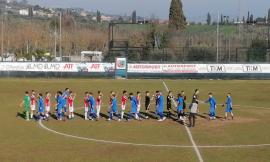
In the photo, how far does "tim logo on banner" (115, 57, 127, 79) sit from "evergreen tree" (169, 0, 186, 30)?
41.5 meters

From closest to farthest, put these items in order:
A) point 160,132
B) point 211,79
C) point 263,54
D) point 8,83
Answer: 1. point 160,132
2. point 8,83
3. point 211,79
4. point 263,54

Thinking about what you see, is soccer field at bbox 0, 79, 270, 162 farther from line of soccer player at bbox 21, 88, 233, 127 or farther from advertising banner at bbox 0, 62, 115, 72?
advertising banner at bbox 0, 62, 115, 72

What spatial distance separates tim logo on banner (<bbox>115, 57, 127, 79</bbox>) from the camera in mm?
63781

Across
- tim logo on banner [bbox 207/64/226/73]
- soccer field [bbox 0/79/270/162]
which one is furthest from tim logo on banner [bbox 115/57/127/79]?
soccer field [bbox 0/79/270/162]

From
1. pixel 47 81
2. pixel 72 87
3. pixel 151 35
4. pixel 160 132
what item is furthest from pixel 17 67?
pixel 160 132

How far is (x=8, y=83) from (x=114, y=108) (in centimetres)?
2845

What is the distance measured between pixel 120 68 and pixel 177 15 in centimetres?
4444

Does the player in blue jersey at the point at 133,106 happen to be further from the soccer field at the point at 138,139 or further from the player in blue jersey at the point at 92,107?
the player in blue jersey at the point at 92,107

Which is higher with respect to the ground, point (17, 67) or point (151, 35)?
point (151, 35)

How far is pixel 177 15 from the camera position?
10575 centimetres

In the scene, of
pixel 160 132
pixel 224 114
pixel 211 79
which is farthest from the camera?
pixel 211 79

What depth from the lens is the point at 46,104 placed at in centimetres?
3169

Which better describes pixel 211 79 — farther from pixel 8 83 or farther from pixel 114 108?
pixel 114 108

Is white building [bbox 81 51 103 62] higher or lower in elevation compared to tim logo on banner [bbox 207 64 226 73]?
higher
